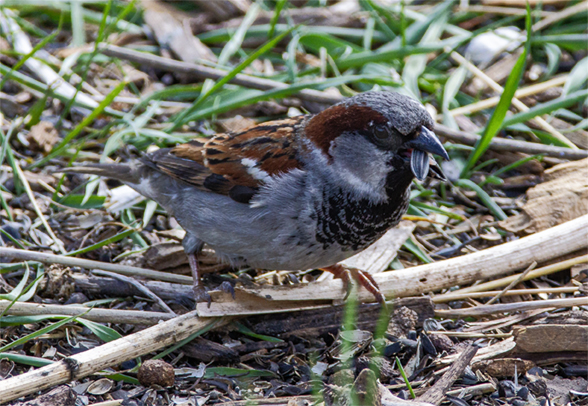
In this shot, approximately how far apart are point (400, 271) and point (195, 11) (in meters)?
3.45

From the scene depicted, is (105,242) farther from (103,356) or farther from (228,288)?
(103,356)

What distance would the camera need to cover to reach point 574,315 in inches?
Answer: 132

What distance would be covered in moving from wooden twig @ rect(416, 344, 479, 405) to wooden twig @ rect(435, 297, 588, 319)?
356 millimetres

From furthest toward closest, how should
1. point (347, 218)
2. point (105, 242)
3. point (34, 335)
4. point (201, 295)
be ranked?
point (105, 242) → point (201, 295) → point (347, 218) → point (34, 335)

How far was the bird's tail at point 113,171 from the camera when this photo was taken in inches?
169

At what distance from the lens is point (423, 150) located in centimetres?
329

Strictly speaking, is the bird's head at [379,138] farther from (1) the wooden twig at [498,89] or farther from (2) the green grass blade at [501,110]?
(1) the wooden twig at [498,89]

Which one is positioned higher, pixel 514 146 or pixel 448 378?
pixel 514 146

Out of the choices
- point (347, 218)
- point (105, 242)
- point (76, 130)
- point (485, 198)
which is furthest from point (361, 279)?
point (76, 130)

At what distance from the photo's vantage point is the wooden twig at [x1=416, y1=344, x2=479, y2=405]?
117 inches

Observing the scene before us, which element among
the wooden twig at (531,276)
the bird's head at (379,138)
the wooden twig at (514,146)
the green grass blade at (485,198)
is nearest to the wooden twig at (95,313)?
the bird's head at (379,138)

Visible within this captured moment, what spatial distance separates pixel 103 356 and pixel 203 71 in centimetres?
243

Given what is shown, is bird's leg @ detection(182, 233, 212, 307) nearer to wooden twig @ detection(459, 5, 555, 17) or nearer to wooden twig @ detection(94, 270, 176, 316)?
wooden twig @ detection(94, 270, 176, 316)

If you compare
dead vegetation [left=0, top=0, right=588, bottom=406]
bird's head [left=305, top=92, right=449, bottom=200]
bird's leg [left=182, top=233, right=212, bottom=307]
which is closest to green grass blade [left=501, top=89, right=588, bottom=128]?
dead vegetation [left=0, top=0, right=588, bottom=406]
